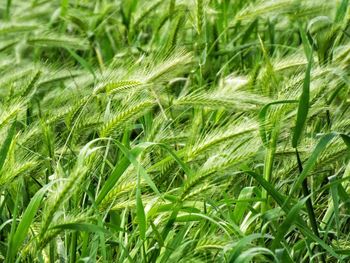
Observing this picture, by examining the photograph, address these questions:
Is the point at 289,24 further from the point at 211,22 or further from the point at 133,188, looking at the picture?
the point at 133,188

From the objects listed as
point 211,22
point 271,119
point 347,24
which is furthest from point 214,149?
point 211,22

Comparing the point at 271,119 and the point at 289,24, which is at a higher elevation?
the point at 271,119

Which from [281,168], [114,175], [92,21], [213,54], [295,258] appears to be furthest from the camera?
[92,21]

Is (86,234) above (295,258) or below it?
above

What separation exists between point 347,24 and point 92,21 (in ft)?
4.47

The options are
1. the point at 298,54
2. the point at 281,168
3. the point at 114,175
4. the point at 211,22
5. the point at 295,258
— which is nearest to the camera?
the point at 114,175

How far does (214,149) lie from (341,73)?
448 millimetres

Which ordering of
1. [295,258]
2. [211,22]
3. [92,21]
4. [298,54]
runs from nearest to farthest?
[295,258], [298,54], [211,22], [92,21]

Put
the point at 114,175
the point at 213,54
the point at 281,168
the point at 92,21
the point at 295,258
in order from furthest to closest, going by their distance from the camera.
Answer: the point at 92,21 → the point at 213,54 → the point at 281,168 → the point at 295,258 → the point at 114,175

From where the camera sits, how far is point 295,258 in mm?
2506

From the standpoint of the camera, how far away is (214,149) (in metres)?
2.42

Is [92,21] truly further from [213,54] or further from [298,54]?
[298,54]

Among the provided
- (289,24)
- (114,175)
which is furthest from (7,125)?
(289,24)

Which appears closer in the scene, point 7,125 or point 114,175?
point 114,175
